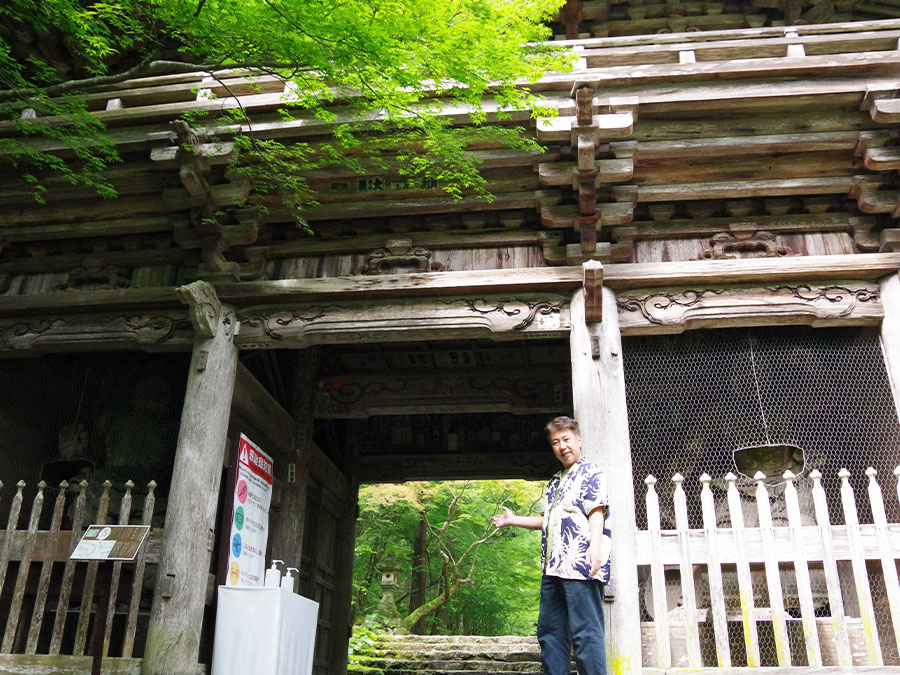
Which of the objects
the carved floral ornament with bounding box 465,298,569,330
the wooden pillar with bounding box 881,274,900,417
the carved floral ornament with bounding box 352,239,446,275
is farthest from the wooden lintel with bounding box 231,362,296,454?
the wooden pillar with bounding box 881,274,900,417

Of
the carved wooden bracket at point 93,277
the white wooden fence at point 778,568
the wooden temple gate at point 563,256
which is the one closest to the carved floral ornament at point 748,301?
the wooden temple gate at point 563,256

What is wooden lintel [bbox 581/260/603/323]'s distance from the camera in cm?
519

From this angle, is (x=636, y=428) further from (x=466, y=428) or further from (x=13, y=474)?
(x=13, y=474)

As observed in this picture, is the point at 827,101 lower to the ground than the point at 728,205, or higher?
higher

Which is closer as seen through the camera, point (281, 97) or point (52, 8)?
point (52, 8)

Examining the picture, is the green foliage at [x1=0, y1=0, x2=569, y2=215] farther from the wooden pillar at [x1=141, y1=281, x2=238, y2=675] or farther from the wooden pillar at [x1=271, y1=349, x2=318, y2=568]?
the wooden pillar at [x1=271, y1=349, x2=318, y2=568]

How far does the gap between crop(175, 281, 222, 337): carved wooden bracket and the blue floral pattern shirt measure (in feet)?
10.3

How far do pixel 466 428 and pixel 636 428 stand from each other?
4.03 metres

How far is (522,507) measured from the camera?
17391 millimetres

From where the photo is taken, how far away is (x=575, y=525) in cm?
379

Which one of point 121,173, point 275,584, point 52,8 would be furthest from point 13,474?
point 52,8

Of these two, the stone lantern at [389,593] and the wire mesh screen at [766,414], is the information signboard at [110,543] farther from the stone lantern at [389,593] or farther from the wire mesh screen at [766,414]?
the stone lantern at [389,593]

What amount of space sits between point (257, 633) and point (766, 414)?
4.23 m

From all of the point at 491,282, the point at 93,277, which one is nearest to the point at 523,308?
the point at 491,282
